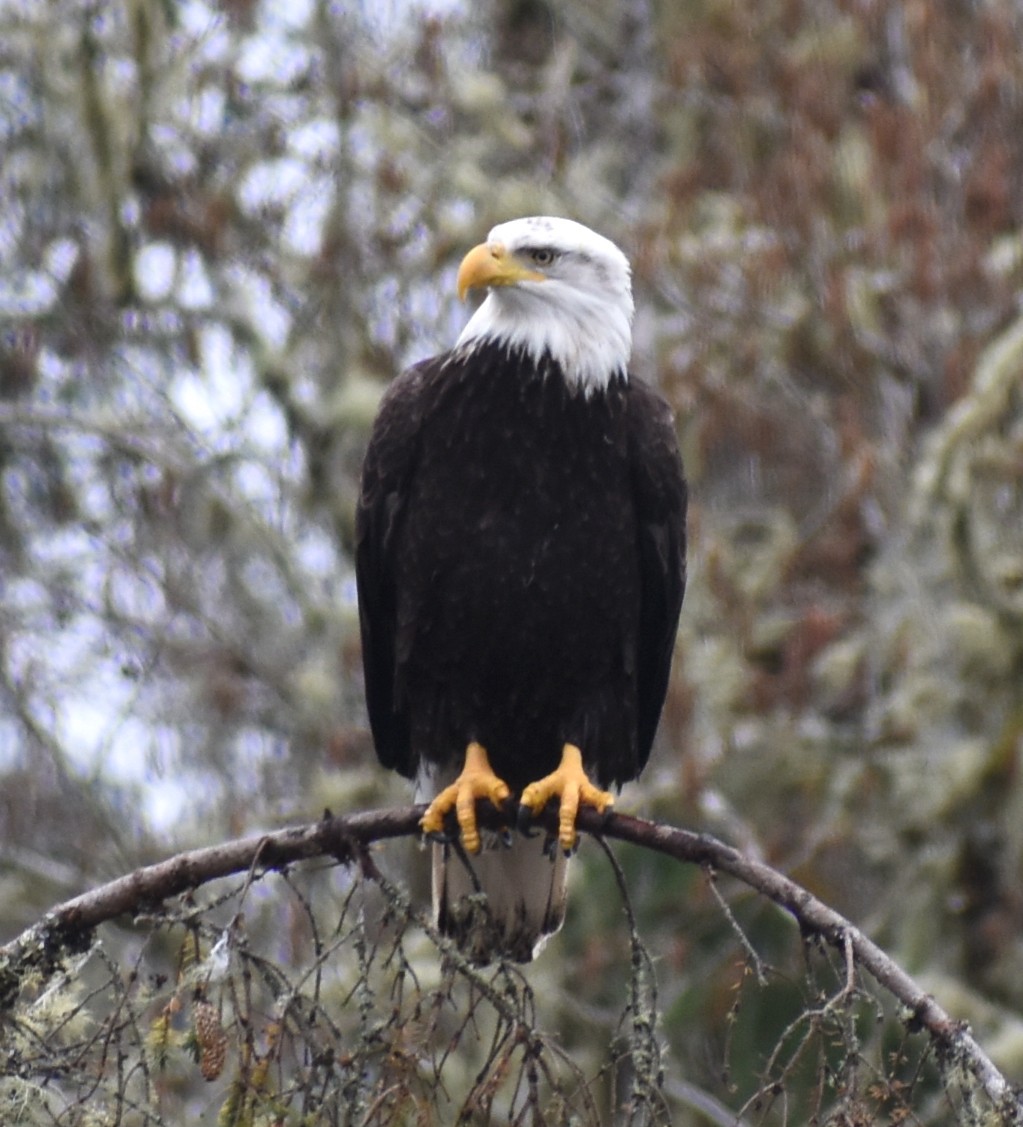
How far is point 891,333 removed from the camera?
8102 mm

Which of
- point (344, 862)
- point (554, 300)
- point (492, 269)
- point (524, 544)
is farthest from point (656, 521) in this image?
point (344, 862)

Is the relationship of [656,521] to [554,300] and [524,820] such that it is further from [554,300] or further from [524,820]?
[524,820]

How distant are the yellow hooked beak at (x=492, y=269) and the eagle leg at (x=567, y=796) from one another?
1081 mm

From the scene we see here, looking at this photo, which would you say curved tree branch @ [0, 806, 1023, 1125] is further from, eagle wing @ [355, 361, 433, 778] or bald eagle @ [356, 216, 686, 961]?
eagle wing @ [355, 361, 433, 778]

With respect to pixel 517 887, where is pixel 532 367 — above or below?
above

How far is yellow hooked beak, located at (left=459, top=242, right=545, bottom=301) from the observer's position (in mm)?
4391

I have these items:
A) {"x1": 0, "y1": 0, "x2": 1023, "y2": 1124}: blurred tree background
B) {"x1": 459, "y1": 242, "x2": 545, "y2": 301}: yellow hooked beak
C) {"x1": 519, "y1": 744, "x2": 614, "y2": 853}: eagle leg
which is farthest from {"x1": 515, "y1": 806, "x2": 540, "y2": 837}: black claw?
{"x1": 0, "y1": 0, "x2": 1023, "y2": 1124}: blurred tree background

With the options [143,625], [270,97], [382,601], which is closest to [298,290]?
[270,97]

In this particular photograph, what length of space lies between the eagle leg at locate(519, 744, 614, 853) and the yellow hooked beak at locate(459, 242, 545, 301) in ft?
3.55

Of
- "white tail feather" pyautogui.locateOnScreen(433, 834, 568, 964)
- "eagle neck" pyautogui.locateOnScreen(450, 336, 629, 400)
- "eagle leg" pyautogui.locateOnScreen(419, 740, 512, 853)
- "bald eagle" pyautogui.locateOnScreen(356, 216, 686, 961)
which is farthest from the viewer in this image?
"white tail feather" pyautogui.locateOnScreen(433, 834, 568, 964)

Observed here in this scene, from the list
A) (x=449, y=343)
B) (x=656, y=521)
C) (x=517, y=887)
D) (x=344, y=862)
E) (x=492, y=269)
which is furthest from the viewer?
(x=449, y=343)

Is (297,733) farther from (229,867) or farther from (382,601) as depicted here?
(229,867)

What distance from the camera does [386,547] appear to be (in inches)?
182

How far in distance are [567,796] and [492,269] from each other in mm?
1220
